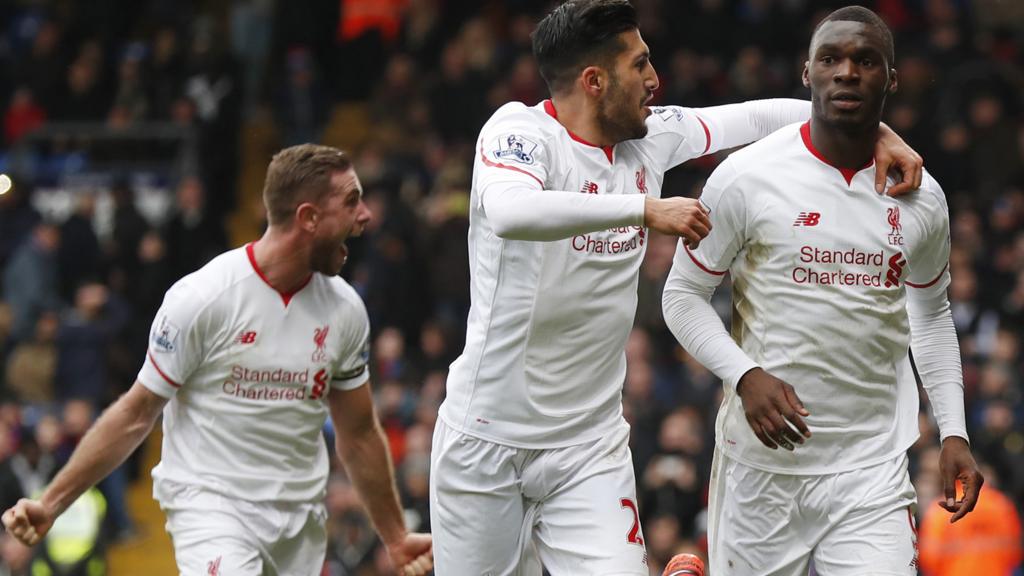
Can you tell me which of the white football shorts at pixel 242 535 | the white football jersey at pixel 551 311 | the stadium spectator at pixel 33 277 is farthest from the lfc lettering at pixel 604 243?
the stadium spectator at pixel 33 277

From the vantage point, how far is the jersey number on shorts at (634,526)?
5980 millimetres

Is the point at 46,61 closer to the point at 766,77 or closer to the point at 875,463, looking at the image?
the point at 766,77

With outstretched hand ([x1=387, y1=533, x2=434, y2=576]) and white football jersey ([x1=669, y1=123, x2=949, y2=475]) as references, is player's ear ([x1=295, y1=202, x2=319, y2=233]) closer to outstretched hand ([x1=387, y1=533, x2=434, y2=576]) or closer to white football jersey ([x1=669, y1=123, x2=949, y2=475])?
outstretched hand ([x1=387, y1=533, x2=434, y2=576])

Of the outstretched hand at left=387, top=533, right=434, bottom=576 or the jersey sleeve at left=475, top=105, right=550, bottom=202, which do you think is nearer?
the jersey sleeve at left=475, top=105, right=550, bottom=202

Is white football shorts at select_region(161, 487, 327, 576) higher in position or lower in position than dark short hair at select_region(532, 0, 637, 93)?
lower

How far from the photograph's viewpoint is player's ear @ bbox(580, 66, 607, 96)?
5989 mm

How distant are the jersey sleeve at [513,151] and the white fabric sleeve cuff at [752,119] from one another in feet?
2.87

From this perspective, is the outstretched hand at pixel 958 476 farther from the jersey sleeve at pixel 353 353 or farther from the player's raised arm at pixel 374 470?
the jersey sleeve at pixel 353 353

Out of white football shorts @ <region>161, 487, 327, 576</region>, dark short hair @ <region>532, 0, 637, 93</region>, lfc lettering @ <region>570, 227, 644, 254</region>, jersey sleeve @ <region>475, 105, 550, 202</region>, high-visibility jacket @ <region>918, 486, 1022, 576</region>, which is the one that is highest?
dark short hair @ <region>532, 0, 637, 93</region>

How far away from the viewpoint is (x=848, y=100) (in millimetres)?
5785

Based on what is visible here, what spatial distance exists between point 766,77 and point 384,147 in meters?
4.43

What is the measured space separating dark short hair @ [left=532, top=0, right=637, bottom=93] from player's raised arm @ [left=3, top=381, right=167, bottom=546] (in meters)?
2.09

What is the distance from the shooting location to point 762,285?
5980 millimetres

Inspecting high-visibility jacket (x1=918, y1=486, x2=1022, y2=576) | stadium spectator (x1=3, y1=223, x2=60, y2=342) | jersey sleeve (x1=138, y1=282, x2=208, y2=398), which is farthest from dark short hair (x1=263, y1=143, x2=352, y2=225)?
stadium spectator (x1=3, y1=223, x2=60, y2=342)
